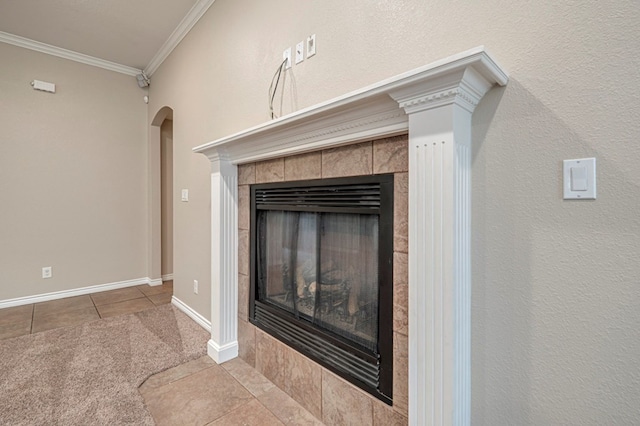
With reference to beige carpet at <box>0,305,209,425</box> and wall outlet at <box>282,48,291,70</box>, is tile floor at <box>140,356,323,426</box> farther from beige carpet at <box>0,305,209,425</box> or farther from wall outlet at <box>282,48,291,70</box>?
wall outlet at <box>282,48,291,70</box>

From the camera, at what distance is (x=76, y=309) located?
123 inches

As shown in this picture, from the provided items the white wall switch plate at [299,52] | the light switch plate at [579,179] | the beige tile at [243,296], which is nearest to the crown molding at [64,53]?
the white wall switch plate at [299,52]

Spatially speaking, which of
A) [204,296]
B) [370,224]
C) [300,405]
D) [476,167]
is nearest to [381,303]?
[370,224]

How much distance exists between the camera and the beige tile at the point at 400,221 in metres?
1.20

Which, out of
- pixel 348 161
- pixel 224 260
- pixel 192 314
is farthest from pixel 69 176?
pixel 348 161

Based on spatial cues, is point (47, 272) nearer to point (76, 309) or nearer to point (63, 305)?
point (63, 305)

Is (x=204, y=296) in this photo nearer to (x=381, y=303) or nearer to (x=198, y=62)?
(x=381, y=303)

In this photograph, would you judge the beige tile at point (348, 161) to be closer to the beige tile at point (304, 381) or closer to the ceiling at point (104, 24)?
the beige tile at point (304, 381)

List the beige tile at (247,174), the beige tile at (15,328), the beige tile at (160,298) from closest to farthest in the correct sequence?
the beige tile at (247,174), the beige tile at (15,328), the beige tile at (160,298)

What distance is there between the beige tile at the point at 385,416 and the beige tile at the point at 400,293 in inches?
13.0

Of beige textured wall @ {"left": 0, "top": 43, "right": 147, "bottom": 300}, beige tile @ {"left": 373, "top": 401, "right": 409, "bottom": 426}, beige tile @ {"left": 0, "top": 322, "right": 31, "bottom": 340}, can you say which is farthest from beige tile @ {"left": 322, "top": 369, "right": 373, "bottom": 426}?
beige textured wall @ {"left": 0, "top": 43, "right": 147, "bottom": 300}

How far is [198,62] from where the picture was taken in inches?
108

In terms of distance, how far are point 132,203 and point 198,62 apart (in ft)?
7.31

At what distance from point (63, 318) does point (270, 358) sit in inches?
92.8
